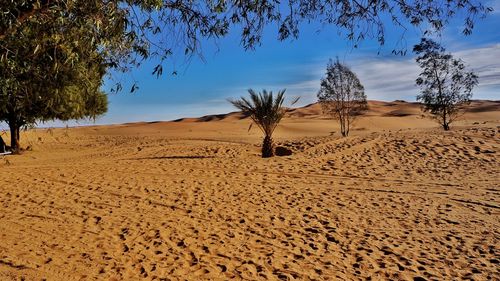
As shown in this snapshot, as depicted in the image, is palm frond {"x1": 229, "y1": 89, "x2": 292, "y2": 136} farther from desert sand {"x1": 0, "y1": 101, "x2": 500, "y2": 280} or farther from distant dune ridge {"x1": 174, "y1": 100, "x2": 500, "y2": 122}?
distant dune ridge {"x1": 174, "y1": 100, "x2": 500, "y2": 122}

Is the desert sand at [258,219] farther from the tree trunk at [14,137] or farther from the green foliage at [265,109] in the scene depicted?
the tree trunk at [14,137]

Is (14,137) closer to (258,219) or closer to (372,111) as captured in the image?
(258,219)

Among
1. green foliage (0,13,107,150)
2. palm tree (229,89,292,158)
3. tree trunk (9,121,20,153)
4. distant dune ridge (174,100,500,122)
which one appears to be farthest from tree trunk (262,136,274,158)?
distant dune ridge (174,100,500,122)

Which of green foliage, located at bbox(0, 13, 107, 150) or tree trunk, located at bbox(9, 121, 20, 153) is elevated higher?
green foliage, located at bbox(0, 13, 107, 150)

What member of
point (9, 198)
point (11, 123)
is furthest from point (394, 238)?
point (11, 123)

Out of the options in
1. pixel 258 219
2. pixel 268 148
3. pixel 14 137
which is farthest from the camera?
pixel 14 137

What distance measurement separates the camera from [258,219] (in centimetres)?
771

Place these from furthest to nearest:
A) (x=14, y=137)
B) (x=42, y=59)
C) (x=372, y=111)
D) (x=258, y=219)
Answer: (x=372, y=111)
(x=14, y=137)
(x=258, y=219)
(x=42, y=59)

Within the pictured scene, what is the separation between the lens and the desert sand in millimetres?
5637

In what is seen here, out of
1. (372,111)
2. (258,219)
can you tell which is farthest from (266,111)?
(372,111)

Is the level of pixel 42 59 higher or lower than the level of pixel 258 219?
higher

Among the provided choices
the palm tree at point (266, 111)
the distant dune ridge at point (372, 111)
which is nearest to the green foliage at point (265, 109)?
the palm tree at point (266, 111)

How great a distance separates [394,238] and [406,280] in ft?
5.22

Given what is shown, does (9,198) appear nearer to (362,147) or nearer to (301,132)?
(362,147)
